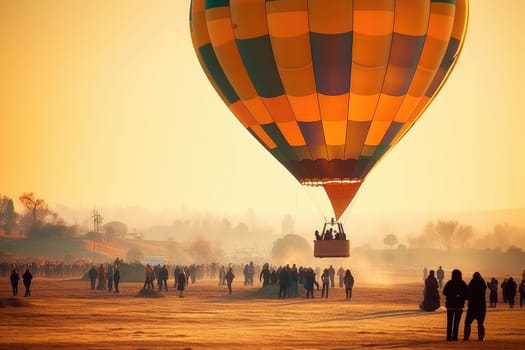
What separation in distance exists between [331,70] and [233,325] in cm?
944

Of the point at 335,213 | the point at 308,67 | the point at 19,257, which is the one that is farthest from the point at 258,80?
the point at 19,257

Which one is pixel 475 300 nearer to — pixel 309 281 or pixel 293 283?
pixel 309 281

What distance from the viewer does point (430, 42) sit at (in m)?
34.8

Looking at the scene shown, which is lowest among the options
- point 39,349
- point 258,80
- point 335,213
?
point 39,349

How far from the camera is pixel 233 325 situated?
28812 millimetres

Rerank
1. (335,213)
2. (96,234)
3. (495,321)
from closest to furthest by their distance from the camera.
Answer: (495,321), (335,213), (96,234)

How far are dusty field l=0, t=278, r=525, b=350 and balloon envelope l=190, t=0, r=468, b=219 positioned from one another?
488 cm

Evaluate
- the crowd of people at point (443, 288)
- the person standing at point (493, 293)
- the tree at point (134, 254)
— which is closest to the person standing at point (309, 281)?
the crowd of people at point (443, 288)

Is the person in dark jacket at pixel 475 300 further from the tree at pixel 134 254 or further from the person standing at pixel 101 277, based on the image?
the tree at pixel 134 254

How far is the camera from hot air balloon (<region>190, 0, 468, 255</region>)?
3391 centimetres

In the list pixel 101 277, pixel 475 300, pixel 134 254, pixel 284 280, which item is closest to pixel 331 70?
pixel 284 280

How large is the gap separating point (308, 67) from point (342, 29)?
1608 mm

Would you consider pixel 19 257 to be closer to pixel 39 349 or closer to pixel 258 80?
pixel 258 80

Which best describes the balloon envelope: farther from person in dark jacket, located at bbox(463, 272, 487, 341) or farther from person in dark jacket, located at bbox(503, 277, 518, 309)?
person in dark jacket, located at bbox(463, 272, 487, 341)
